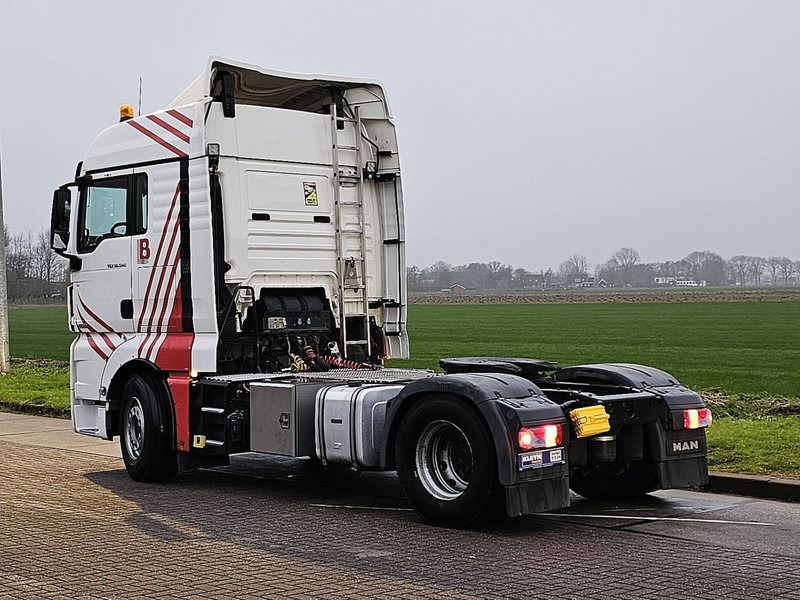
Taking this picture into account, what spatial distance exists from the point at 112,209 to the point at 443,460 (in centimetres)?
498

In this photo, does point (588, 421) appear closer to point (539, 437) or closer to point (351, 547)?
point (539, 437)

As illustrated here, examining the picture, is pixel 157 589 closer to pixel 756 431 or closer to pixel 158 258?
pixel 158 258

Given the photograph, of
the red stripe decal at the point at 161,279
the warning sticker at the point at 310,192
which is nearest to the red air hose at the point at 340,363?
the warning sticker at the point at 310,192

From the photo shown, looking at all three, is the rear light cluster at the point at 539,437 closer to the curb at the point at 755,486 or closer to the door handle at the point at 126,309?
the curb at the point at 755,486

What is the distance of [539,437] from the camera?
8195 millimetres

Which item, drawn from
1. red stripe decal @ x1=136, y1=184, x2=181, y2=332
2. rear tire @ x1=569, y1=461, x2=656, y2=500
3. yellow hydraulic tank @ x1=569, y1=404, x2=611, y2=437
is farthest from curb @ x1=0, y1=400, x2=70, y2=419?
yellow hydraulic tank @ x1=569, y1=404, x2=611, y2=437

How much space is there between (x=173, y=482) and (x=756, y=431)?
645 cm

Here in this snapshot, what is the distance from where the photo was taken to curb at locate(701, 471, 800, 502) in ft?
32.9

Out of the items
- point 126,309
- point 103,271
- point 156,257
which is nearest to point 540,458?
point 156,257

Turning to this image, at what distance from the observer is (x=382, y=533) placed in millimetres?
8508

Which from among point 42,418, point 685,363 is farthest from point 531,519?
point 685,363

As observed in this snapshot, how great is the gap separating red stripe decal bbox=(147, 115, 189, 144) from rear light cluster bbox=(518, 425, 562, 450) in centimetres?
482

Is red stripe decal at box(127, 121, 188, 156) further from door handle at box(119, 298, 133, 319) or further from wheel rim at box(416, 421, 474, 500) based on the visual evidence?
wheel rim at box(416, 421, 474, 500)

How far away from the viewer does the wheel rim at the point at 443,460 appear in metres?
8.69
